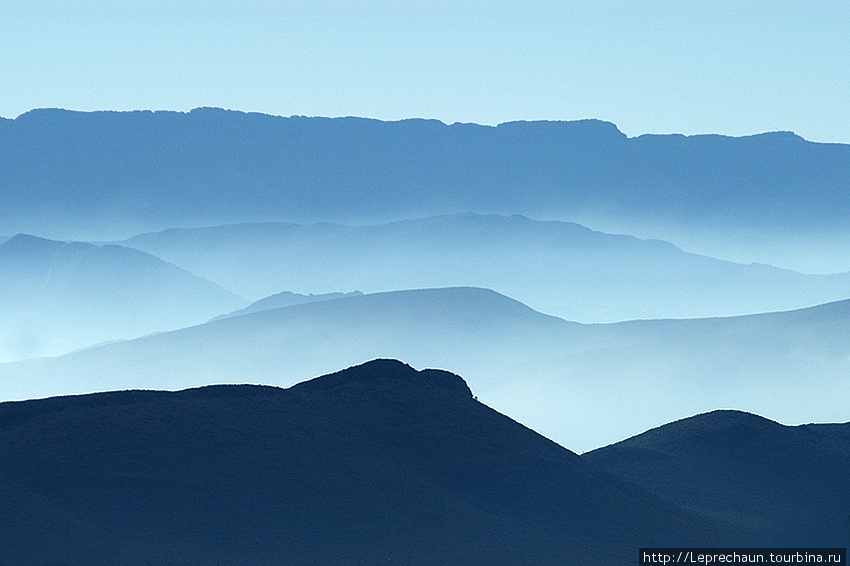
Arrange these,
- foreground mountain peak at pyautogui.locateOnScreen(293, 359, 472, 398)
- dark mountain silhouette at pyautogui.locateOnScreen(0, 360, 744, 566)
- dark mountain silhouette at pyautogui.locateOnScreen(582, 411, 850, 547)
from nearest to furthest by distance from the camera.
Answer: dark mountain silhouette at pyautogui.locateOnScreen(0, 360, 744, 566)
dark mountain silhouette at pyautogui.locateOnScreen(582, 411, 850, 547)
foreground mountain peak at pyautogui.locateOnScreen(293, 359, 472, 398)

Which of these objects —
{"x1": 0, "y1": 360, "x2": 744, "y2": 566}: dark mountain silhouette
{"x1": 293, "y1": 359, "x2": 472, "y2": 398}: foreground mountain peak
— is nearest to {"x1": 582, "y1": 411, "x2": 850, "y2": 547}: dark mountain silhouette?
{"x1": 0, "y1": 360, "x2": 744, "y2": 566}: dark mountain silhouette

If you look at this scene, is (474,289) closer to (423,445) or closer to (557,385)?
(557,385)

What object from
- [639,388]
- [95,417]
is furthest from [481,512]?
[639,388]

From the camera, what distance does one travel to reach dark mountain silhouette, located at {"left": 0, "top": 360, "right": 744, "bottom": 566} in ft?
131

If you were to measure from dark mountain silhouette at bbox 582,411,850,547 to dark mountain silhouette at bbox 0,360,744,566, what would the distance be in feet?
12.6

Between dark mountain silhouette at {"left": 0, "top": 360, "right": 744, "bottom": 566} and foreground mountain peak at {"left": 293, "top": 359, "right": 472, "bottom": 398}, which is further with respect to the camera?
foreground mountain peak at {"left": 293, "top": 359, "right": 472, "bottom": 398}

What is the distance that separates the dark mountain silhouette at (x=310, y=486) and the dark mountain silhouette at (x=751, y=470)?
3843mm

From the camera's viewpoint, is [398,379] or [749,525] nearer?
[749,525]

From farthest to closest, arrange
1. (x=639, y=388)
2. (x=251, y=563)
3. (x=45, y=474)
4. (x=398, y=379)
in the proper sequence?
(x=639, y=388), (x=398, y=379), (x=45, y=474), (x=251, y=563)

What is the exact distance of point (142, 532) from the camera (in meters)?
39.6

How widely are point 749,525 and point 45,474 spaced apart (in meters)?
25.7

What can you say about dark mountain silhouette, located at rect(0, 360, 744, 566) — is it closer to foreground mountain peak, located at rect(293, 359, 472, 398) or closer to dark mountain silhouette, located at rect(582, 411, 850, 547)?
foreground mountain peak, located at rect(293, 359, 472, 398)

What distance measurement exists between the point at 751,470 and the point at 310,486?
73.9 feet

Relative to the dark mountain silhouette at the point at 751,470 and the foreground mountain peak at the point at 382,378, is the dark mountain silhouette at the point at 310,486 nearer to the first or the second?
the foreground mountain peak at the point at 382,378
